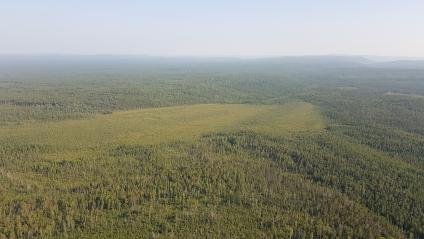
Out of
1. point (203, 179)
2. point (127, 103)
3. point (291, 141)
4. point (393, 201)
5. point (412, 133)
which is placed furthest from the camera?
point (127, 103)

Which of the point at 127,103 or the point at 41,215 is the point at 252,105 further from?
the point at 41,215

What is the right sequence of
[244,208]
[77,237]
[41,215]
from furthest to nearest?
[244,208]
[41,215]
[77,237]

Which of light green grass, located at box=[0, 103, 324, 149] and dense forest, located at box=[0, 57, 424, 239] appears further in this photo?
light green grass, located at box=[0, 103, 324, 149]

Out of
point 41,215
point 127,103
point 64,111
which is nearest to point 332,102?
point 127,103

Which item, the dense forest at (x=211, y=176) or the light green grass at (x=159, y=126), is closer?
the dense forest at (x=211, y=176)

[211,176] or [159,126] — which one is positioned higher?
[211,176]

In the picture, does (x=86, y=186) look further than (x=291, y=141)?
No
